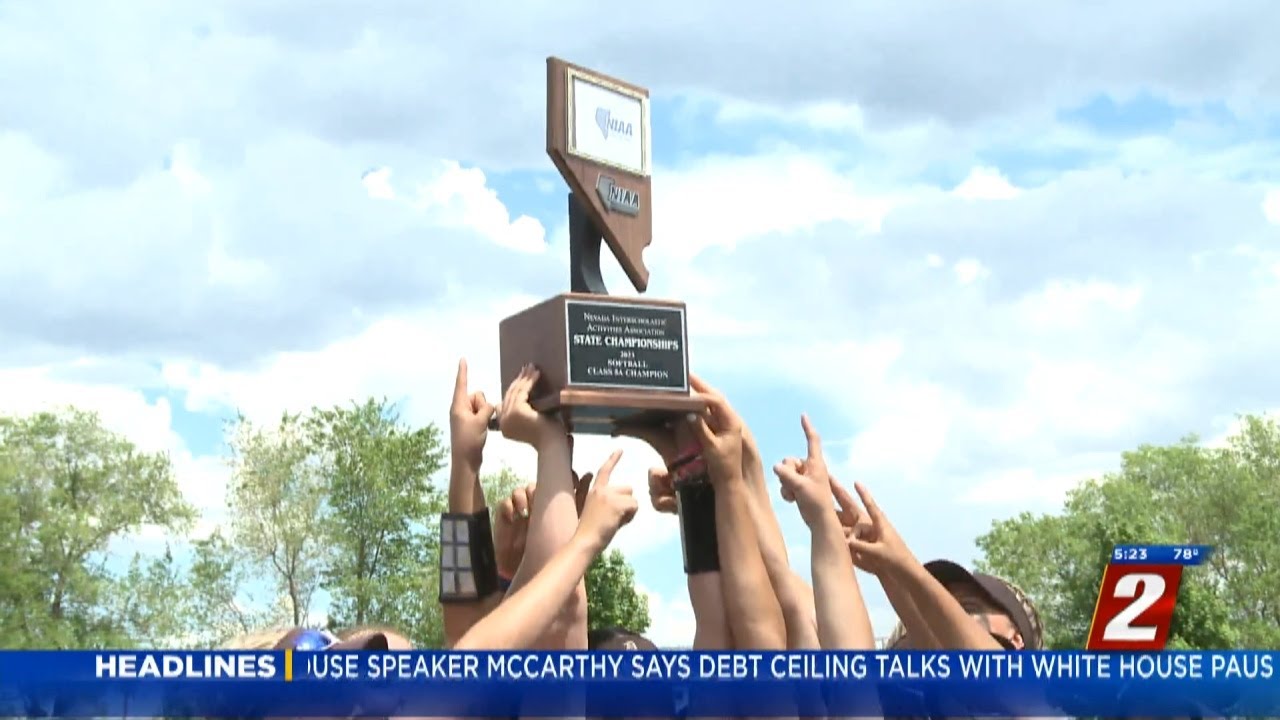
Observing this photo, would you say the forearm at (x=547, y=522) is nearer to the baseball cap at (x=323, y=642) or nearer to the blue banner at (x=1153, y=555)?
the baseball cap at (x=323, y=642)

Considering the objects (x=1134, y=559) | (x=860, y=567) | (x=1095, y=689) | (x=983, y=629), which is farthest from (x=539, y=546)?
(x=1134, y=559)

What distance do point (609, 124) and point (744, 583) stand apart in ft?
8.03

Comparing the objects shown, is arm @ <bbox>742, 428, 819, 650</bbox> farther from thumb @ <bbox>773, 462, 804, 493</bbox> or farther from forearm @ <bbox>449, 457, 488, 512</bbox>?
forearm @ <bbox>449, 457, 488, 512</bbox>

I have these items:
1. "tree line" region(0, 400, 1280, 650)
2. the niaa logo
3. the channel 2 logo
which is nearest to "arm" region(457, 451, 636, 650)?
the channel 2 logo

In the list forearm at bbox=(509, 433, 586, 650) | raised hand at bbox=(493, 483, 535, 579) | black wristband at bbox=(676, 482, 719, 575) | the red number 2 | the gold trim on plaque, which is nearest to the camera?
forearm at bbox=(509, 433, 586, 650)

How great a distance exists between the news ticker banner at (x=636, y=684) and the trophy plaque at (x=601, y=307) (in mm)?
1514

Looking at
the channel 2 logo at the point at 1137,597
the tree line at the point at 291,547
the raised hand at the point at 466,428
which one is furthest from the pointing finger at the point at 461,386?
the tree line at the point at 291,547

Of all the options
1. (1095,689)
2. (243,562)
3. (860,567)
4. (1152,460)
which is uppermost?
(1152,460)

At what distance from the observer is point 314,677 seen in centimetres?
439

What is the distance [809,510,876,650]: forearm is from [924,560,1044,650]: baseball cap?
400 millimetres

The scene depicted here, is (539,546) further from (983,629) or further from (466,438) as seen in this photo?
(983,629)

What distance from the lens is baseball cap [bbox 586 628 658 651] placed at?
16.6ft

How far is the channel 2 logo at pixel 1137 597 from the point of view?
5836 mm

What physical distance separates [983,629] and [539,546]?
1478 millimetres
